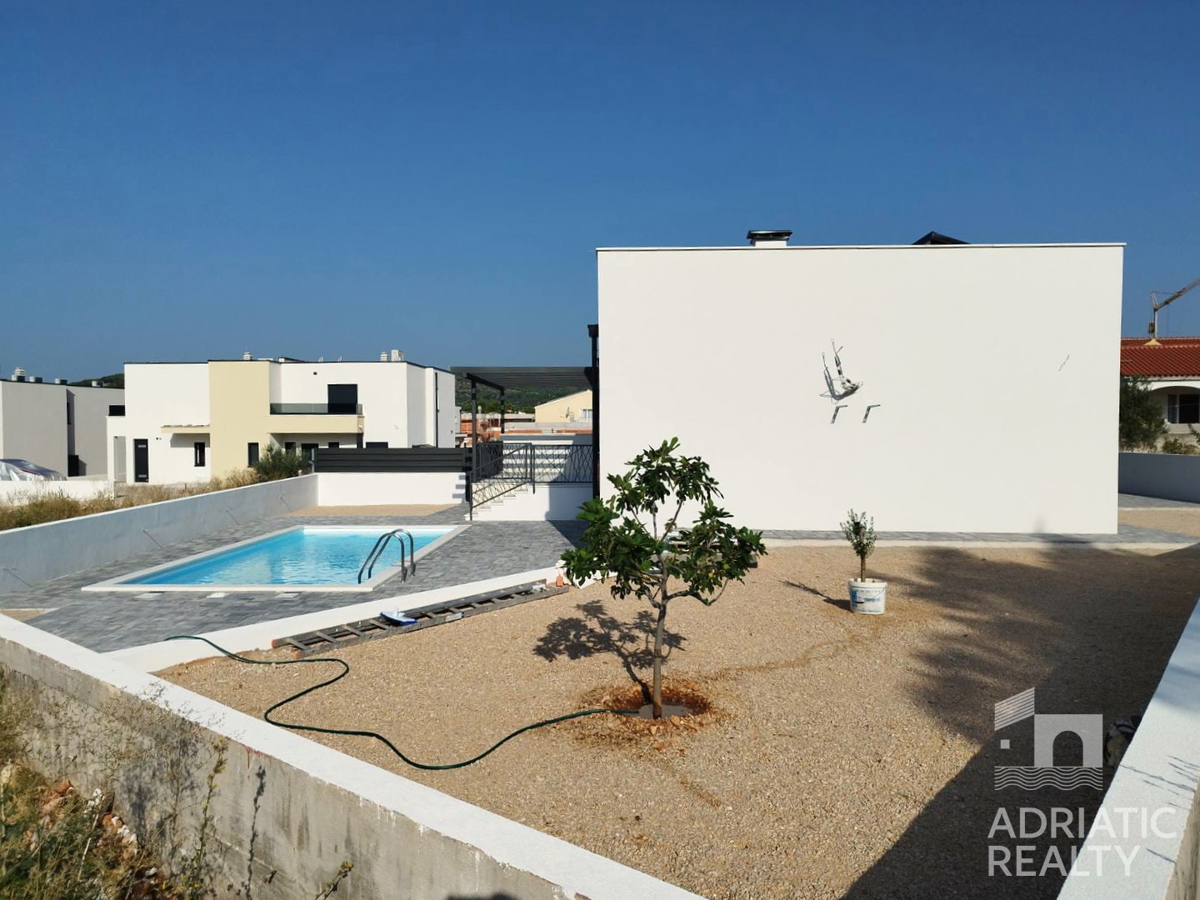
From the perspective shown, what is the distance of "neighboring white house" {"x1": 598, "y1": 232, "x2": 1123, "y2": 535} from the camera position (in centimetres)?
1489

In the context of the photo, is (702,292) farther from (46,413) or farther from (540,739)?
(46,413)

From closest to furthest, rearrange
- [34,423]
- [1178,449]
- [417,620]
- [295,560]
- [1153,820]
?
[1153,820]
[417,620]
[295,560]
[1178,449]
[34,423]

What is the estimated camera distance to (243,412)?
116 feet

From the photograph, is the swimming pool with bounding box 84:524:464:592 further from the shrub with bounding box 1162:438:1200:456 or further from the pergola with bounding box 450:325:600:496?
the shrub with bounding box 1162:438:1200:456

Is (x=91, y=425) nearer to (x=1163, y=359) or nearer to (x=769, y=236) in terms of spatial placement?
(x=769, y=236)

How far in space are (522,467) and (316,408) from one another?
1727 centimetres

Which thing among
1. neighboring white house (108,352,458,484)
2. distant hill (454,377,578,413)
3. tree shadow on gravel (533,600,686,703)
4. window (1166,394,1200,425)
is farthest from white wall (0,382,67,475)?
window (1166,394,1200,425)

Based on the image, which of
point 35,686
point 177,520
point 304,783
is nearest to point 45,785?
point 35,686

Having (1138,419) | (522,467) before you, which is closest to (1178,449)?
(1138,419)

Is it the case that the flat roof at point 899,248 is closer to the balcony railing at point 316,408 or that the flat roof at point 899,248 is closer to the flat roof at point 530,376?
the flat roof at point 530,376

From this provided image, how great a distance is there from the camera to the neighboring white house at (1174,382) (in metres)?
32.7

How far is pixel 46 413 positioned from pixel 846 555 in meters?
42.1

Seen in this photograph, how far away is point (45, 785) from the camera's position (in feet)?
19.1

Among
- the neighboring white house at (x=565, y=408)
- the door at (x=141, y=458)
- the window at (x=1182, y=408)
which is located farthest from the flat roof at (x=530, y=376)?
the neighboring white house at (x=565, y=408)
